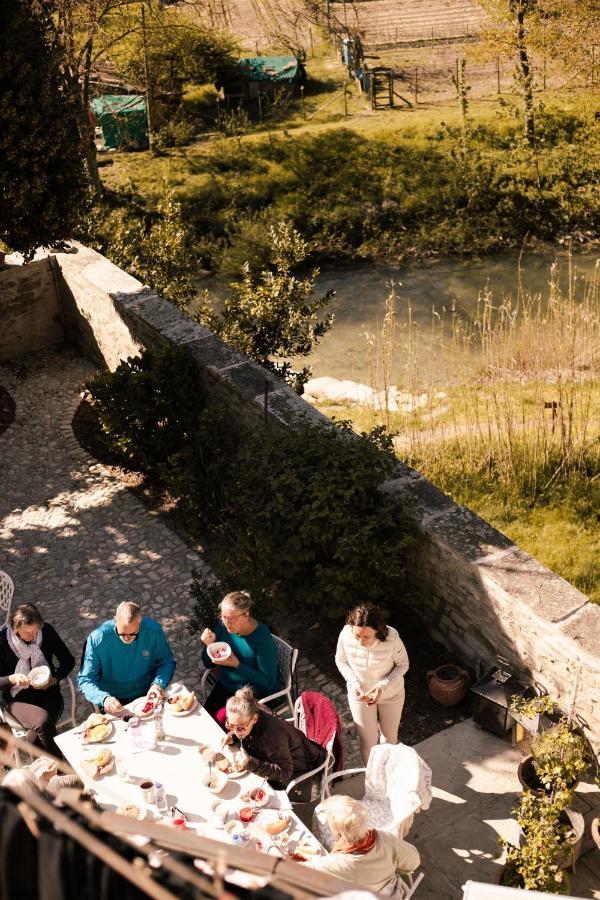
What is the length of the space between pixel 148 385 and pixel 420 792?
183 inches

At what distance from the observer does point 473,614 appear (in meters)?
5.95

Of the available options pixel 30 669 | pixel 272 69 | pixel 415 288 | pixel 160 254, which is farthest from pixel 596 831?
pixel 272 69

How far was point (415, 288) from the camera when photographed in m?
17.4

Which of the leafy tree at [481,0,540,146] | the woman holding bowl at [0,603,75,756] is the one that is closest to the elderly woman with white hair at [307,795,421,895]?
the woman holding bowl at [0,603,75,756]

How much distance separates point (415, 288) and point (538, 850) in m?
13.8

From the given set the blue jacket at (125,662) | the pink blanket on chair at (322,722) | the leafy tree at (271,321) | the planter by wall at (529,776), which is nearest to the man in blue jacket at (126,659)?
the blue jacket at (125,662)

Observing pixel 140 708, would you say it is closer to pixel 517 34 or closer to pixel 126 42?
pixel 517 34

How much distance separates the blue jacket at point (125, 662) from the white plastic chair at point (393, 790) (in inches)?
51.0

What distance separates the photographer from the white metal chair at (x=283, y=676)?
218 inches

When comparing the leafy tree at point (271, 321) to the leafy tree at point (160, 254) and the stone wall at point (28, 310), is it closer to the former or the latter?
the leafy tree at point (160, 254)

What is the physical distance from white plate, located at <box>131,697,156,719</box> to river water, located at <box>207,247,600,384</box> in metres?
9.40

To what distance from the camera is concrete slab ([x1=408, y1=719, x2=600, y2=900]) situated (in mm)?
4867

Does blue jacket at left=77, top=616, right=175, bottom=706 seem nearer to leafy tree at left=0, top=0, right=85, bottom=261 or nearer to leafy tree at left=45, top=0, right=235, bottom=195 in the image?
leafy tree at left=0, top=0, right=85, bottom=261

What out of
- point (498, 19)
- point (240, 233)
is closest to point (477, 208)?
point (498, 19)
